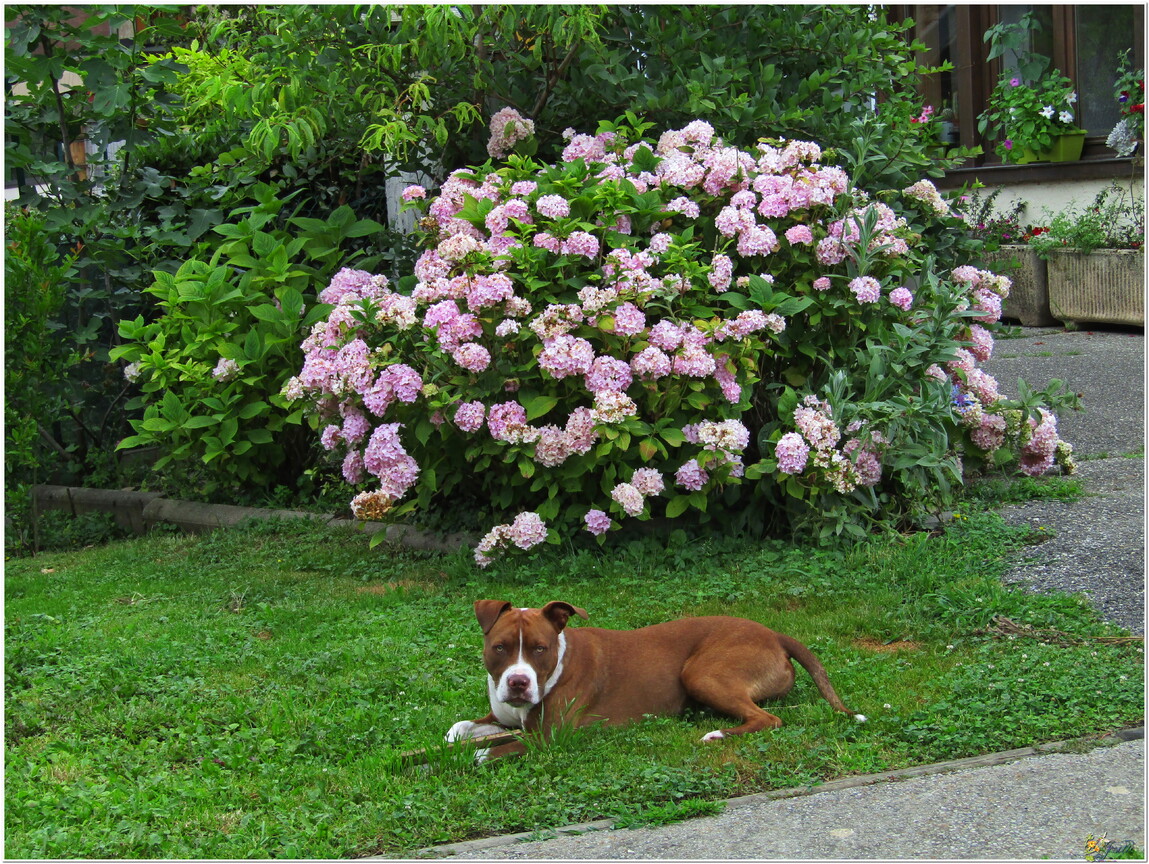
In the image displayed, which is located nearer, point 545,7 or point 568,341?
point 568,341

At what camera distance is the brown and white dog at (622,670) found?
3.89 m

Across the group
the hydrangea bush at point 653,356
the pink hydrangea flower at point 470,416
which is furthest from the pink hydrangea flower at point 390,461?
the pink hydrangea flower at point 470,416

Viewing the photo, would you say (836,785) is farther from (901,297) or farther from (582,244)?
(901,297)

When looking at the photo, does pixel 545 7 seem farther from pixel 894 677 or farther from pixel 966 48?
pixel 966 48

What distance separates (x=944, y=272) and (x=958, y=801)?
15.7ft

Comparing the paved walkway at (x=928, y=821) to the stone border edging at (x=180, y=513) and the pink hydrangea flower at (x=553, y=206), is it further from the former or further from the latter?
the pink hydrangea flower at (x=553, y=206)

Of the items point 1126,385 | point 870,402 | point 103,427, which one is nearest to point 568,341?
point 870,402

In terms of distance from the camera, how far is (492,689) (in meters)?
4.01

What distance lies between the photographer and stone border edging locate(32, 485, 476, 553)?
21.9 feet

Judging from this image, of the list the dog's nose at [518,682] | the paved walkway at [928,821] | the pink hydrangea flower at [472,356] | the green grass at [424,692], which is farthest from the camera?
the pink hydrangea flower at [472,356]

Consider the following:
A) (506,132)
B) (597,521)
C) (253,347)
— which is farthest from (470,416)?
(506,132)

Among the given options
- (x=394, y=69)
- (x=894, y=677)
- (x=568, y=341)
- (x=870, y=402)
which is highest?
(x=394, y=69)

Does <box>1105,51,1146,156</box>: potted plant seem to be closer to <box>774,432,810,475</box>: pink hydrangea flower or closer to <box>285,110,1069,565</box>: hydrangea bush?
<box>285,110,1069,565</box>: hydrangea bush

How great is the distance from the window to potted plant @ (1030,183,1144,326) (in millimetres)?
627
